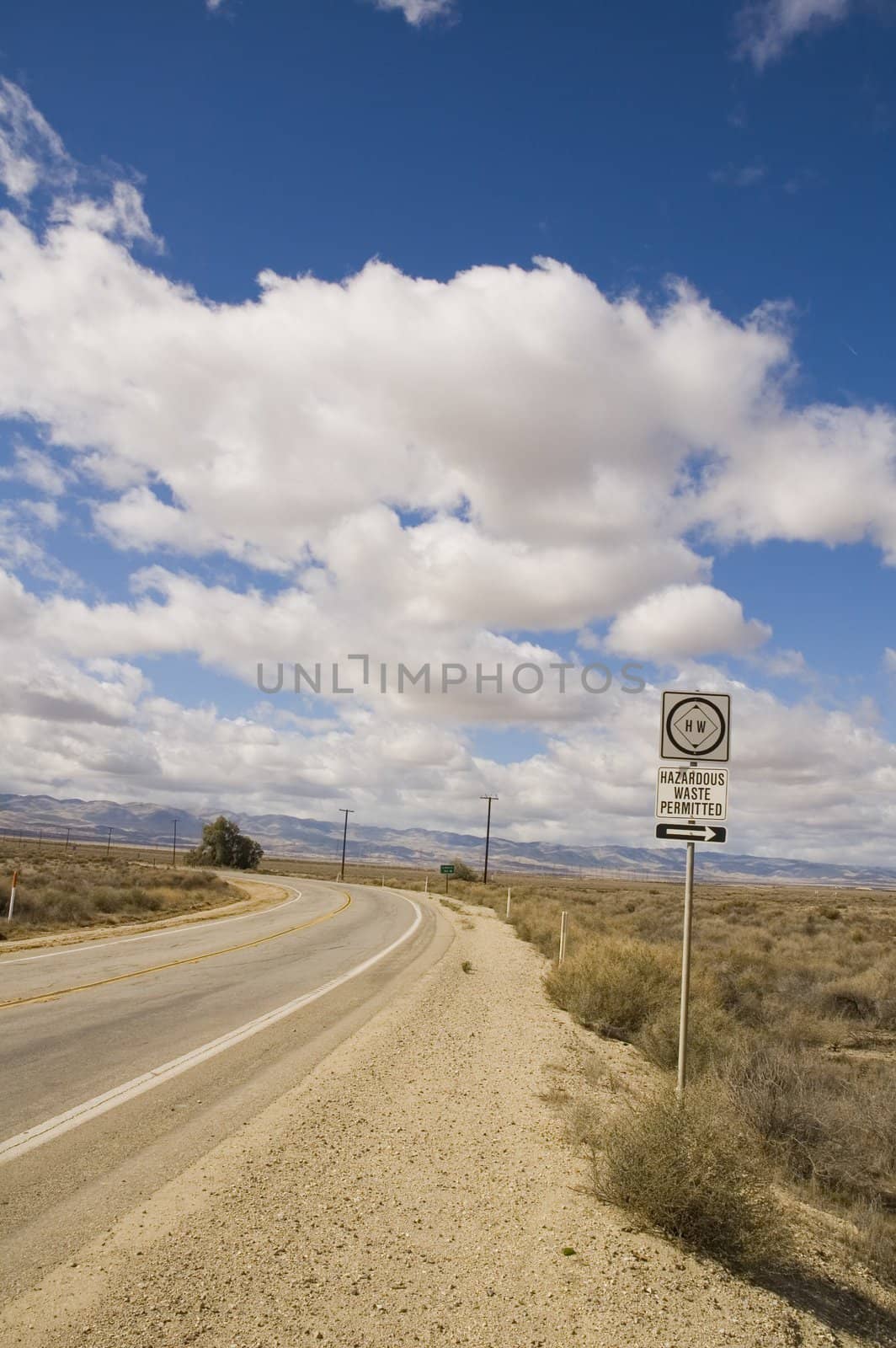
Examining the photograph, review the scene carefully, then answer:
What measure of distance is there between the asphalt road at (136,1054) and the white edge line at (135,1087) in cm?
2

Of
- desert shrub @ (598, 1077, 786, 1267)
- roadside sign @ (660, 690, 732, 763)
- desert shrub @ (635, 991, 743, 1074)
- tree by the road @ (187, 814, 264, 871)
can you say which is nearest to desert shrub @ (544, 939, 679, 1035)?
desert shrub @ (635, 991, 743, 1074)

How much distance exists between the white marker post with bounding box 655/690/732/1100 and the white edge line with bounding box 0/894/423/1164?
187 inches

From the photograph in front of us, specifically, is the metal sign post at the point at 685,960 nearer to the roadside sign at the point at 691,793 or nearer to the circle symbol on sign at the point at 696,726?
the roadside sign at the point at 691,793

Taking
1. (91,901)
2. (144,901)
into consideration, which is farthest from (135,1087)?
(144,901)

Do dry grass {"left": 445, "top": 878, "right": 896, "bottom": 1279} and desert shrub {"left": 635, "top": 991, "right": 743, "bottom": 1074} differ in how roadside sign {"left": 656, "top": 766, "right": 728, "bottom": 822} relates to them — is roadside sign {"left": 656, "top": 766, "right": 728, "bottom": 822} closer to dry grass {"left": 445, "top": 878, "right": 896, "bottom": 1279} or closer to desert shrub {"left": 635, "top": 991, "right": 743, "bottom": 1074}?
dry grass {"left": 445, "top": 878, "right": 896, "bottom": 1279}

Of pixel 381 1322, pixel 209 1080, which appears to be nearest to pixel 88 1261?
pixel 381 1322

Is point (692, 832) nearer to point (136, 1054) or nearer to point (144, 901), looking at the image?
point (136, 1054)

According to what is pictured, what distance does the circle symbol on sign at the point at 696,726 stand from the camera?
Answer: 763 cm

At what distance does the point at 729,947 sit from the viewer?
74.3 feet

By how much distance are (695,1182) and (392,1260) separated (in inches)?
72.4

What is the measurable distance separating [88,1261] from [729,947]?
810 inches

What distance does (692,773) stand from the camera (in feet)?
24.8

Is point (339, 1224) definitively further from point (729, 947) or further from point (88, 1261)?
point (729, 947)

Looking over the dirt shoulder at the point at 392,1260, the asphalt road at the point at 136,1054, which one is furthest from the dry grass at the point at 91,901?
the dirt shoulder at the point at 392,1260
